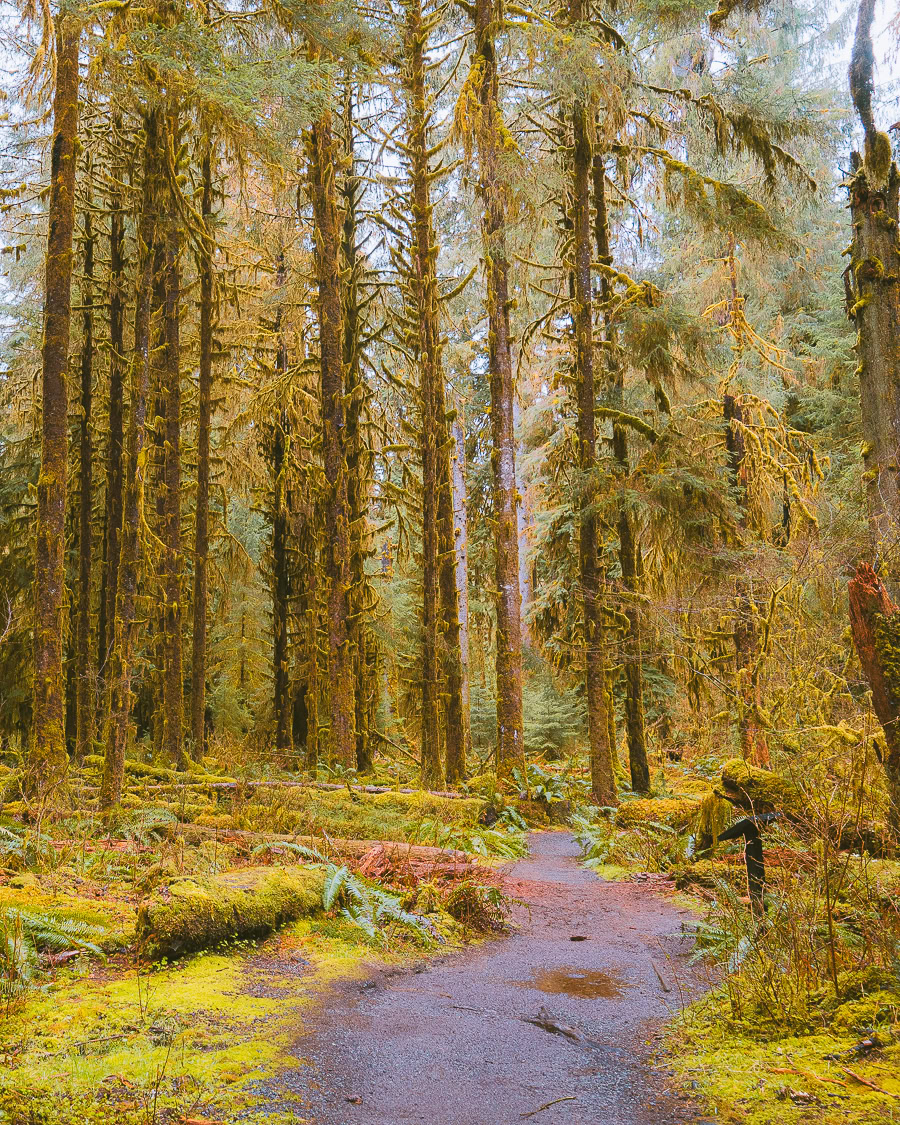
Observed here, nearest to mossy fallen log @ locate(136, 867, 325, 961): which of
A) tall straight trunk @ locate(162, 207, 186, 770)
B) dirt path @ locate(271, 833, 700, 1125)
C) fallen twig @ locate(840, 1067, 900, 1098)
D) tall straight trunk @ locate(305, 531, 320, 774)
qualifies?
dirt path @ locate(271, 833, 700, 1125)

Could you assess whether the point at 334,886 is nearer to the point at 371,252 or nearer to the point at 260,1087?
the point at 260,1087

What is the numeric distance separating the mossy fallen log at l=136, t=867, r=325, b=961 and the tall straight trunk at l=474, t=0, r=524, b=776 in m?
7.88

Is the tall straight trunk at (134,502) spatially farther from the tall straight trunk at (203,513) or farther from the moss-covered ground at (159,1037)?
the tall straight trunk at (203,513)

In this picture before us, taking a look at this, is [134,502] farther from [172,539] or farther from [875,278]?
[875,278]

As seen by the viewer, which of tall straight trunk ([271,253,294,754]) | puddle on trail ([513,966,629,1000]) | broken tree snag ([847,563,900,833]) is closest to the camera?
broken tree snag ([847,563,900,833])

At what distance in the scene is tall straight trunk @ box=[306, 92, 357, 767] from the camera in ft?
47.4

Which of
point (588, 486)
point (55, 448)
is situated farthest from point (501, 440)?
point (55, 448)

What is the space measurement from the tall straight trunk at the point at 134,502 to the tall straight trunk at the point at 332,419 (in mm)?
5545

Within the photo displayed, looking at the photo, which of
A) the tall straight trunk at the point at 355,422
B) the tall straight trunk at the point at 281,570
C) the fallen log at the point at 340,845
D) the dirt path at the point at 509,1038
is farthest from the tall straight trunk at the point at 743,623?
the tall straight trunk at the point at 281,570

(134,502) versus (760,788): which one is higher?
(134,502)

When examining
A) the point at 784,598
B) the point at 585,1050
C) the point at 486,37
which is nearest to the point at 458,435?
the point at 486,37

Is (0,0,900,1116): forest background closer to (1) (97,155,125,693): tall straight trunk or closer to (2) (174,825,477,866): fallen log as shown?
(1) (97,155,125,693): tall straight trunk

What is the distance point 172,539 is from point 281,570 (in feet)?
15.2

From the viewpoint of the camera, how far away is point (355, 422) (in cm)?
1722
